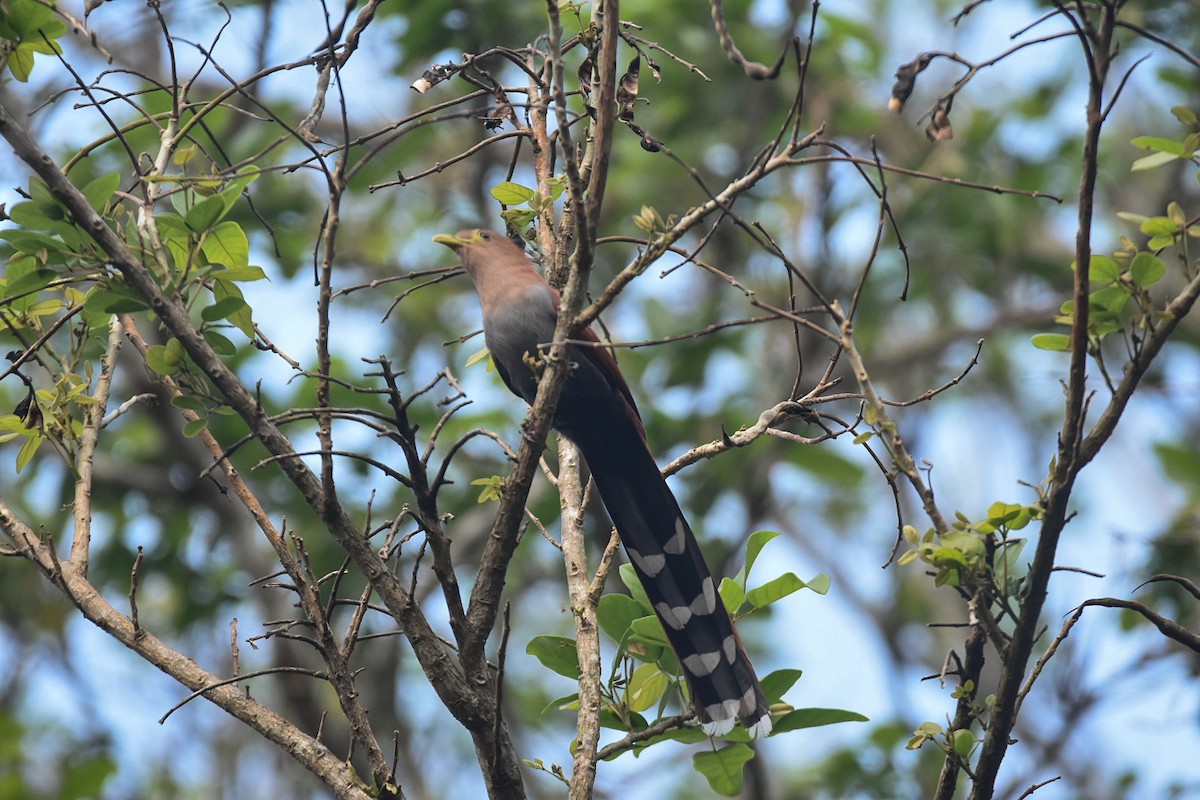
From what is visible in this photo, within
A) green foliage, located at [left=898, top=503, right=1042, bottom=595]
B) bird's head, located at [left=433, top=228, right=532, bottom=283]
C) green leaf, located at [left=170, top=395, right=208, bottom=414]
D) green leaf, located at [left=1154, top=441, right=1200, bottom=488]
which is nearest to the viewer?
green foliage, located at [left=898, top=503, right=1042, bottom=595]

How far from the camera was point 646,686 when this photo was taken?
2.74 m

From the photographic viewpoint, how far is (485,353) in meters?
3.38

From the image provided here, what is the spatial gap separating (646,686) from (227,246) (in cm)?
139

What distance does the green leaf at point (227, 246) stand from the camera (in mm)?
2395

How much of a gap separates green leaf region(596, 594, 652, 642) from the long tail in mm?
71

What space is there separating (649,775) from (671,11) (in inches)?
153

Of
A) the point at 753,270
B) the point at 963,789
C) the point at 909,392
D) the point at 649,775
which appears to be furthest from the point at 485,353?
the point at 909,392

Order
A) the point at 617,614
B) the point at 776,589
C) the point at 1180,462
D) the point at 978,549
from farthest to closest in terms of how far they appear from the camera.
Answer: the point at 1180,462, the point at 617,614, the point at 776,589, the point at 978,549

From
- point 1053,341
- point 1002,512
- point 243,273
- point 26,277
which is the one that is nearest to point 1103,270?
point 1053,341

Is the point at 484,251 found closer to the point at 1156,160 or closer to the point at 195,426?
the point at 195,426

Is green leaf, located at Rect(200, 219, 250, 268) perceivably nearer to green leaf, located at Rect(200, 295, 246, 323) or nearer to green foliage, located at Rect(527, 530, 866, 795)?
green leaf, located at Rect(200, 295, 246, 323)

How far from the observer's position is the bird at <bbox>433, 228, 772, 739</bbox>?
10.2 ft

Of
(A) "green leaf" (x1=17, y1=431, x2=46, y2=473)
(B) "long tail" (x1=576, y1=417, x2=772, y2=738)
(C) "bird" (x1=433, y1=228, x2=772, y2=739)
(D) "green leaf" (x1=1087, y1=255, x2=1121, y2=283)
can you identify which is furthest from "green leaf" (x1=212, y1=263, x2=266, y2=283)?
(D) "green leaf" (x1=1087, y1=255, x2=1121, y2=283)

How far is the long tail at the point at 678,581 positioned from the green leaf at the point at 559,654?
0.24 m
